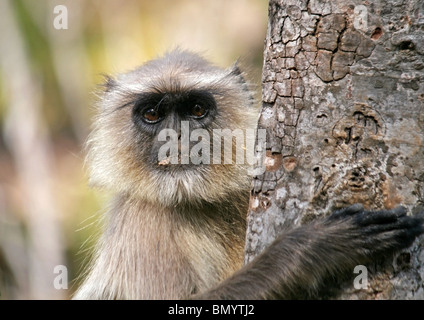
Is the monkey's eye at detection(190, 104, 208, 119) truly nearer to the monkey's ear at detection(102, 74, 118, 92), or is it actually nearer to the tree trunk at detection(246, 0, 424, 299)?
the monkey's ear at detection(102, 74, 118, 92)

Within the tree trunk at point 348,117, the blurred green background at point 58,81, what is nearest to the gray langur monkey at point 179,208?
the tree trunk at point 348,117

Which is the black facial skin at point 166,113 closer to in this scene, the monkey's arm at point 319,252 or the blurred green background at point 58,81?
the monkey's arm at point 319,252

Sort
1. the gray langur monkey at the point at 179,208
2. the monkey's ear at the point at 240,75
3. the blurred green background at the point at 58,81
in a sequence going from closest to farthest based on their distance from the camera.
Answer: the gray langur monkey at the point at 179,208, the monkey's ear at the point at 240,75, the blurred green background at the point at 58,81

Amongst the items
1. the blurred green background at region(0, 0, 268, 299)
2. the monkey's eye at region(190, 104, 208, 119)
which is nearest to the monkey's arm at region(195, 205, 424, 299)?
the monkey's eye at region(190, 104, 208, 119)

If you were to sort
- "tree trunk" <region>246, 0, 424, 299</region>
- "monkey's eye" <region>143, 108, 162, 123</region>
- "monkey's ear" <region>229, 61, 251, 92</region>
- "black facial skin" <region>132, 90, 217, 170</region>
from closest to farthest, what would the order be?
"tree trunk" <region>246, 0, 424, 299</region> → "black facial skin" <region>132, 90, 217, 170</region> → "monkey's eye" <region>143, 108, 162, 123</region> → "monkey's ear" <region>229, 61, 251, 92</region>

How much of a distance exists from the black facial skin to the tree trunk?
1.61 m

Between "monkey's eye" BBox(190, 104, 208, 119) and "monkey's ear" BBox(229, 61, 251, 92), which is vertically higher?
"monkey's ear" BBox(229, 61, 251, 92)

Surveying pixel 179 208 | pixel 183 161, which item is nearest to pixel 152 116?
pixel 183 161

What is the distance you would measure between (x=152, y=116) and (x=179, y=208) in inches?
35.8

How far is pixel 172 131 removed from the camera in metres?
5.02

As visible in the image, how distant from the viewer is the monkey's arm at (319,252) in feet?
10.6

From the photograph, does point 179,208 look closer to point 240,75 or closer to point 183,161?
point 183,161

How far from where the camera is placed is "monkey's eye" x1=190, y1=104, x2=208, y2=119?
5.28 m

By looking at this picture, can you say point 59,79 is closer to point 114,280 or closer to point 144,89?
point 144,89
